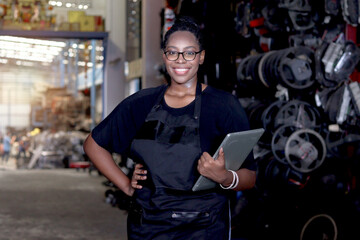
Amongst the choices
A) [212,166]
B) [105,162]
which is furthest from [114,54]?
[212,166]

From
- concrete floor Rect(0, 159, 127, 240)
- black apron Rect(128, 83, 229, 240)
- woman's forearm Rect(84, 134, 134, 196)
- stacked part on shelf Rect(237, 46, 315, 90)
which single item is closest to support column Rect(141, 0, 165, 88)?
concrete floor Rect(0, 159, 127, 240)

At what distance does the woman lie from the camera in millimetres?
1852

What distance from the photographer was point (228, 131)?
1.88 meters

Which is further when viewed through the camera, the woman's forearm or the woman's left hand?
the woman's forearm

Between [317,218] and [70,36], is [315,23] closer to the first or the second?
[317,218]

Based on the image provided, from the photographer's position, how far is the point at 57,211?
7.76m

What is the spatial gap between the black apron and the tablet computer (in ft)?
0.19

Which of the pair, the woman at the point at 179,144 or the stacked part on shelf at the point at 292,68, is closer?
the woman at the point at 179,144

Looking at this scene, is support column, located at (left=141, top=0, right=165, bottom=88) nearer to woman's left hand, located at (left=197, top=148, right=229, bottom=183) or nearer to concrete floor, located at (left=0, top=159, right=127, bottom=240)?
concrete floor, located at (left=0, top=159, right=127, bottom=240)

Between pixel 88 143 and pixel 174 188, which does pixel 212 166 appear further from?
pixel 88 143

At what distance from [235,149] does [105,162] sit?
23.5 inches

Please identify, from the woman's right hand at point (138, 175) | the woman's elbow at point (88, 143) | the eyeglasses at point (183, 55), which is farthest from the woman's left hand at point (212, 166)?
the woman's elbow at point (88, 143)

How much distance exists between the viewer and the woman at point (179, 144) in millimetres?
1852

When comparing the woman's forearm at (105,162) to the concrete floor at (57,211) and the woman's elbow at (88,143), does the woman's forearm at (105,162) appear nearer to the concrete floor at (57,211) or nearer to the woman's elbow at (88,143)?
the woman's elbow at (88,143)
